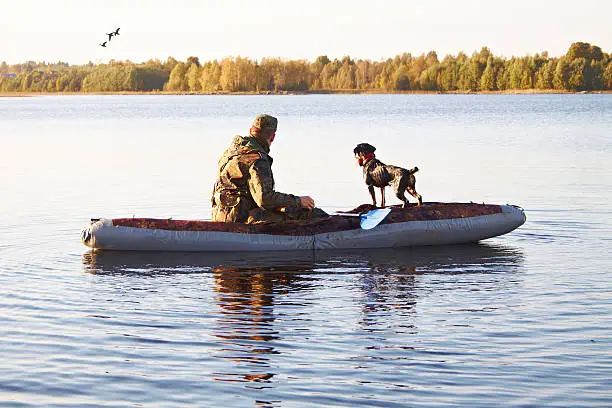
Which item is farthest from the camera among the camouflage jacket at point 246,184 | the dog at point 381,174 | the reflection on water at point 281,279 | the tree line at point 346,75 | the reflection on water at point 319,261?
the tree line at point 346,75

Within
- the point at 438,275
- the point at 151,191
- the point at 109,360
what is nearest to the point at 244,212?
the point at 438,275

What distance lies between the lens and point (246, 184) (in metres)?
13.0

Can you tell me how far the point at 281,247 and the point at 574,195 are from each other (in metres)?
7.86

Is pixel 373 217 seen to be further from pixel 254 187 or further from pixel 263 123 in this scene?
pixel 263 123

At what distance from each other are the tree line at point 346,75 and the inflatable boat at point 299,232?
5280 inches

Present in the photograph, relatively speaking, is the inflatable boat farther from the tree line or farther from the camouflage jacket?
the tree line

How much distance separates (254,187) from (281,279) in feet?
4.43

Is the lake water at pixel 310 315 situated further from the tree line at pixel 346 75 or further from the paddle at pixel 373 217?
the tree line at pixel 346 75

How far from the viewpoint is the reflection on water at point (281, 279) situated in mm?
A: 9078

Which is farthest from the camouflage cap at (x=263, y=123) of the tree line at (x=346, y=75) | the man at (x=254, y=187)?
the tree line at (x=346, y=75)

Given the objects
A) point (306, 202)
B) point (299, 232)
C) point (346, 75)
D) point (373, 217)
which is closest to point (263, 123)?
point (306, 202)

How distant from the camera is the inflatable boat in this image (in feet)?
44.1

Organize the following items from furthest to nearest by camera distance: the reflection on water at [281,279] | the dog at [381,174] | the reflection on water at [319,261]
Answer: the dog at [381,174], the reflection on water at [319,261], the reflection on water at [281,279]

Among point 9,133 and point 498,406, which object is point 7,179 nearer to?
point 498,406
